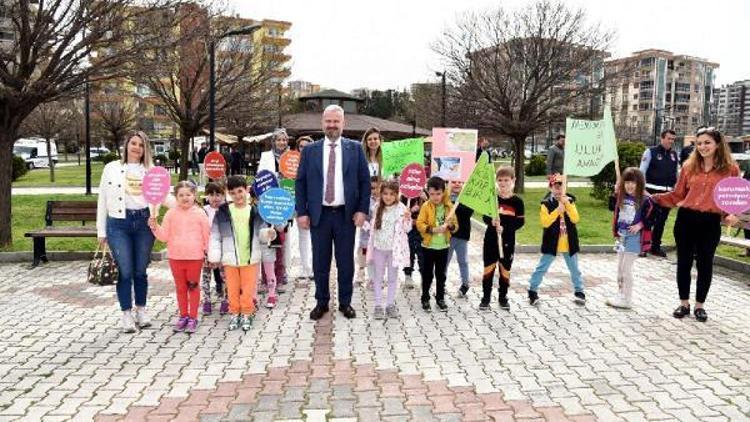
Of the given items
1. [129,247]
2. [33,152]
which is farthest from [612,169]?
[33,152]

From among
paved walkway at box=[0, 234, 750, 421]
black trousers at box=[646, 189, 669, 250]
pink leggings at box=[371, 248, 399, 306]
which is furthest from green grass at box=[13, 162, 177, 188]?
black trousers at box=[646, 189, 669, 250]

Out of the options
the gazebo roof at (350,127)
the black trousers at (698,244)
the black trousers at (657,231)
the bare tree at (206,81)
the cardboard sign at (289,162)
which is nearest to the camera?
the black trousers at (698,244)

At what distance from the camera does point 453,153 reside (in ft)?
25.8

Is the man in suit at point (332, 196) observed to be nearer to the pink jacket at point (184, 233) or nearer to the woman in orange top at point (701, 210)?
the pink jacket at point (184, 233)

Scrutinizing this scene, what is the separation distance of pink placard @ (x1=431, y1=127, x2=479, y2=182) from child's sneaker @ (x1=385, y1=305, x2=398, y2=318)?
6.98 ft

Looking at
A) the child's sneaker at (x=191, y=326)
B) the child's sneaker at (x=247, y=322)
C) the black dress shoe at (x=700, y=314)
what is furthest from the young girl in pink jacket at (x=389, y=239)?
the black dress shoe at (x=700, y=314)

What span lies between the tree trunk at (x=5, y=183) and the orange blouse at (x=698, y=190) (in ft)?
33.3

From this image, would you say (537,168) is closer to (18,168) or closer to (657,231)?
(657,231)

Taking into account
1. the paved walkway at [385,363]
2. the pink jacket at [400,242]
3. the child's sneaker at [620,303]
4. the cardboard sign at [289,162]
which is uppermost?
the cardboard sign at [289,162]

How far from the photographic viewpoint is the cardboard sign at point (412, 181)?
6906 millimetres

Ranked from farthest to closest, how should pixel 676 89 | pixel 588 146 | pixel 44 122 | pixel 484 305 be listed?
pixel 676 89, pixel 44 122, pixel 588 146, pixel 484 305

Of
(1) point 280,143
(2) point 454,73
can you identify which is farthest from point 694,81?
(1) point 280,143

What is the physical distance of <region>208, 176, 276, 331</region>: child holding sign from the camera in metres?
5.98

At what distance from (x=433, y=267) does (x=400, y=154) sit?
6.99ft
